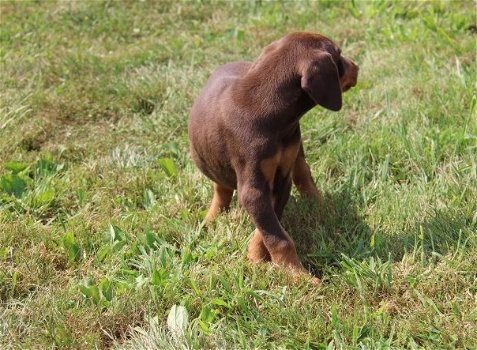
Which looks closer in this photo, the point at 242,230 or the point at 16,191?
the point at 242,230

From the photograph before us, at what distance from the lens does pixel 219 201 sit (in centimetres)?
381

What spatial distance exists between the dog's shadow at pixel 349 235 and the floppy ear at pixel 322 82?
2.35ft

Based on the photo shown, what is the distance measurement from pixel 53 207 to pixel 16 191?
10.0 inches

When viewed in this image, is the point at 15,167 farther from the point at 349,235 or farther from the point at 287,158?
the point at 349,235

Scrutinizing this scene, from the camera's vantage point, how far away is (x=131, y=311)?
304 cm

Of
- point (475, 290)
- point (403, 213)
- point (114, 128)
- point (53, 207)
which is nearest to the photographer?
point (475, 290)

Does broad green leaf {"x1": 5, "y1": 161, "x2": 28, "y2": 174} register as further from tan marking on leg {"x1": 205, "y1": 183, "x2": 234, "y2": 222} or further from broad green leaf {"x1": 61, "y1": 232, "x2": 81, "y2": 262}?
tan marking on leg {"x1": 205, "y1": 183, "x2": 234, "y2": 222}

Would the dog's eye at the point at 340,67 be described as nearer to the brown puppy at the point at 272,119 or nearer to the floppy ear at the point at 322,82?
the brown puppy at the point at 272,119

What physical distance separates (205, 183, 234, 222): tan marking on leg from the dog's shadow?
1.07 feet

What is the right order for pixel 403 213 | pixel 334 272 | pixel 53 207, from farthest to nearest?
1. pixel 53 207
2. pixel 403 213
3. pixel 334 272

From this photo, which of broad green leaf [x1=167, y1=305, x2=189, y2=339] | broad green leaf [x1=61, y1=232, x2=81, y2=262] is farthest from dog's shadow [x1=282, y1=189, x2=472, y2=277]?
broad green leaf [x1=61, y1=232, x2=81, y2=262]

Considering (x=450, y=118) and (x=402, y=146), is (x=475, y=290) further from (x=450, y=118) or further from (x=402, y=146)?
(x=450, y=118)

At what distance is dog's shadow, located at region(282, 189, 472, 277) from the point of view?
3.32 m

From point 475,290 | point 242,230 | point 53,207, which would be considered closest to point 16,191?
point 53,207
